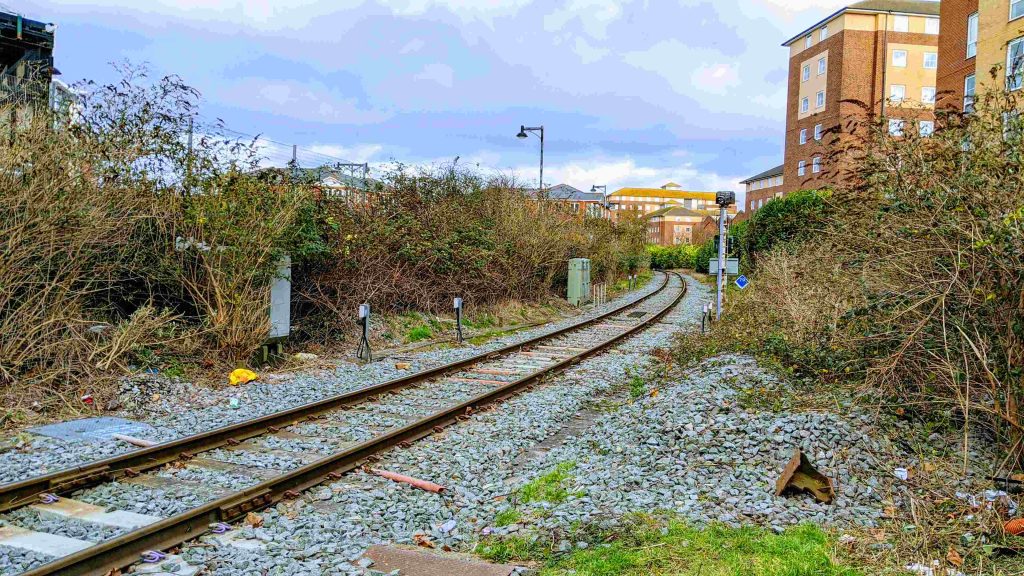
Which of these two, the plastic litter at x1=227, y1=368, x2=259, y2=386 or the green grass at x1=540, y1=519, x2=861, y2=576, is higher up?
the green grass at x1=540, y1=519, x2=861, y2=576

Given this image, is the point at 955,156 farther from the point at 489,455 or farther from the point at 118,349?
the point at 118,349

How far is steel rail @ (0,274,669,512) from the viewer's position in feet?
17.3

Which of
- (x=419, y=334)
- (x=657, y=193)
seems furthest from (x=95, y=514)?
(x=657, y=193)

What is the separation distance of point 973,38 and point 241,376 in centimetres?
3160

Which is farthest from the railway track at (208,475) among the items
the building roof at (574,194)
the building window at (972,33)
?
the building roof at (574,194)

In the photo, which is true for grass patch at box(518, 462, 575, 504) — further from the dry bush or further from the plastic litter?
the dry bush

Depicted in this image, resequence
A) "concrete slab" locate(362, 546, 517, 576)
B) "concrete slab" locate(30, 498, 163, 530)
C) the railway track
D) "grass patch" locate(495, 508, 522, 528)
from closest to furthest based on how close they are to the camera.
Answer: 1. "concrete slab" locate(362, 546, 517, 576)
2. the railway track
3. "concrete slab" locate(30, 498, 163, 530)
4. "grass patch" locate(495, 508, 522, 528)

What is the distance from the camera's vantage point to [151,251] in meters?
10.6

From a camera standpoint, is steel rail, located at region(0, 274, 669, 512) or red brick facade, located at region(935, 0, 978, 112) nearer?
steel rail, located at region(0, 274, 669, 512)

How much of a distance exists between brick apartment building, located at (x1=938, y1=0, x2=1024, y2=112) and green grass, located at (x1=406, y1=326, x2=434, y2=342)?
19.4 m

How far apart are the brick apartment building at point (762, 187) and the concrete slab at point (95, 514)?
67.0 meters

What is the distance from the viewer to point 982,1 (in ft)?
84.3

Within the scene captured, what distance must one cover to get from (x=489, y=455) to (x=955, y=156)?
5.25m

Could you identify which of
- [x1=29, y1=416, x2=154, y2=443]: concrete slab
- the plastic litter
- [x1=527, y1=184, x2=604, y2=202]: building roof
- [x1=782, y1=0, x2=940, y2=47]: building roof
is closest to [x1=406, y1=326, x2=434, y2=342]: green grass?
the plastic litter
